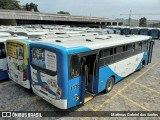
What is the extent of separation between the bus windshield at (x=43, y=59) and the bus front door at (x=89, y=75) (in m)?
1.35

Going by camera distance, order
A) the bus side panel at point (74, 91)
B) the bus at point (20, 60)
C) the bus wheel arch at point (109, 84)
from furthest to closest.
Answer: the bus wheel arch at point (109, 84), the bus at point (20, 60), the bus side panel at point (74, 91)

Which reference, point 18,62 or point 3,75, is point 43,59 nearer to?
point 18,62

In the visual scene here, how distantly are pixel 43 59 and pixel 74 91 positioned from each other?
5.66 ft

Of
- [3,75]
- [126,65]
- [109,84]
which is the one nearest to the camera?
[109,84]

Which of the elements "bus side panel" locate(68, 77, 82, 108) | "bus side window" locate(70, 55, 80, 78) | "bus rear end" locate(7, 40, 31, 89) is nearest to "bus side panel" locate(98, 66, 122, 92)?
"bus side panel" locate(68, 77, 82, 108)

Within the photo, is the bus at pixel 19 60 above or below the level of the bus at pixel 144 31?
below

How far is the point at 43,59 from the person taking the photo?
6.44 m

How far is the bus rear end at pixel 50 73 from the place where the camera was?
5.78 m

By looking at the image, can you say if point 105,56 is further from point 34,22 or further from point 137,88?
point 34,22

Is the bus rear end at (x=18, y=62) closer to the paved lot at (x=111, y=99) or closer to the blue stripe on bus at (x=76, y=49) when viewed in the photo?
the paved lot at (x=111, y=99)

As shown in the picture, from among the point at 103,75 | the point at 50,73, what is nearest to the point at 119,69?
the point at 103,75

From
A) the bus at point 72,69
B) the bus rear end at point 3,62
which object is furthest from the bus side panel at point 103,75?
the bus rear end at point 3,62

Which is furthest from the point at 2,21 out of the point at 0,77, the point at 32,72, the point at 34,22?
the point at 32,72

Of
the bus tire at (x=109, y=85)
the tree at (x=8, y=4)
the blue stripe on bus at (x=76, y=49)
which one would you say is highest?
the tree at (x=8, y=4)
